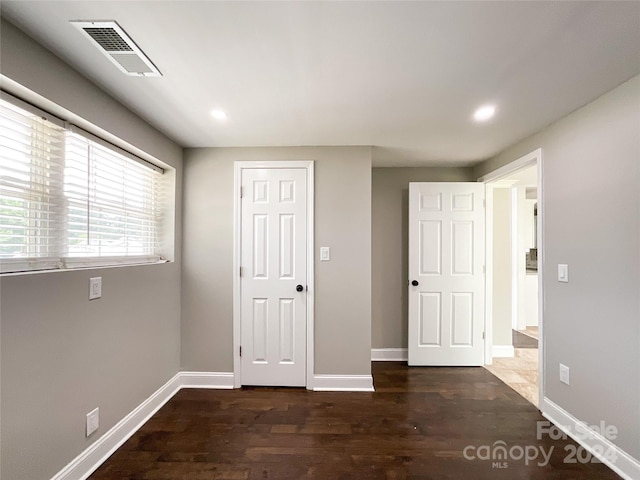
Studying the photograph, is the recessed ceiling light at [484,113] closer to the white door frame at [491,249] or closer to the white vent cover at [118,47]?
the white door frame at [491,249]

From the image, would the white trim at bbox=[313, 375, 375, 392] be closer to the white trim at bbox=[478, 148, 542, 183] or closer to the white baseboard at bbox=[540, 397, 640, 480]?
the white baseboard at bbox=[540, 397, 640, 480]

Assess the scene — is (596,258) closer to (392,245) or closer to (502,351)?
(392,245)

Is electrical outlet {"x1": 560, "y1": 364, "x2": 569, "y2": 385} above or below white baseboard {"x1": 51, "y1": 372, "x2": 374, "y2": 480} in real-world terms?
above

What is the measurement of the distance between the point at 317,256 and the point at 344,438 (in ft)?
4.61


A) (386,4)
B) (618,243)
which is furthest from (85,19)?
(618,243)

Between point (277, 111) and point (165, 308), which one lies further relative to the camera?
point (165, 308)

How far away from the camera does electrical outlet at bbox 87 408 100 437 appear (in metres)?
1.61

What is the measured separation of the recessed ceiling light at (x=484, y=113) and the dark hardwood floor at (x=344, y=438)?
89.1 inches

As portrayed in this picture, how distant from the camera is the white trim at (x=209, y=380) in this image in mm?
2602

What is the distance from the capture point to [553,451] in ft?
5.95

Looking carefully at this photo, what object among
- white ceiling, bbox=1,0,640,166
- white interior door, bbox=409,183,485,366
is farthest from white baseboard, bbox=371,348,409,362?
white ceiling, bbox=1,0,640,166

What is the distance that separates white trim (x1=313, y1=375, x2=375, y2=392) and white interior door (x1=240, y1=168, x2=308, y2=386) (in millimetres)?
199

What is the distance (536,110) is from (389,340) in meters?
2.63

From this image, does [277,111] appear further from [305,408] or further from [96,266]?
[305,408]
